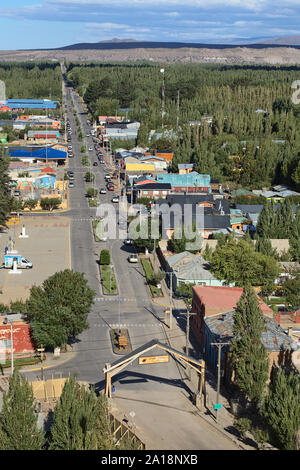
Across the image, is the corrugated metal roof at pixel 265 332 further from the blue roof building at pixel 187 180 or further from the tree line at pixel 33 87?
the tree line at pixel 33 87

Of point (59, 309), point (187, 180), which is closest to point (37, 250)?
point (59, 309)

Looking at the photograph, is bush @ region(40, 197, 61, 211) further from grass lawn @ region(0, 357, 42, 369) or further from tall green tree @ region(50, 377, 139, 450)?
tall green tree @ region(50, 377, 139, 450)

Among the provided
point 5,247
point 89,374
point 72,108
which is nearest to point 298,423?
point 89,374

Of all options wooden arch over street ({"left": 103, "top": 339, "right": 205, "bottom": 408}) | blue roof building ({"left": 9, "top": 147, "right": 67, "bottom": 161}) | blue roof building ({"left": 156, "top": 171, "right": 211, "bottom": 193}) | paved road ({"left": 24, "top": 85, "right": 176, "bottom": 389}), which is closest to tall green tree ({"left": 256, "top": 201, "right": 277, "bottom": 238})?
paved road ({"left": 24, "top": 85, "right": 176, "bottom": 389})

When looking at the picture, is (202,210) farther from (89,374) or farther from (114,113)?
(114,113)

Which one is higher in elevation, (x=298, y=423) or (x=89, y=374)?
(x=298, y=423)

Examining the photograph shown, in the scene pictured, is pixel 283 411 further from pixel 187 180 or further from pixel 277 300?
pixel 187 180

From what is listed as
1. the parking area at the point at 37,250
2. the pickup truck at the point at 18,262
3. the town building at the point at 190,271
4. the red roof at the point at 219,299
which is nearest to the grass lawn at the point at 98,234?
the parking area at the point at 37,250
